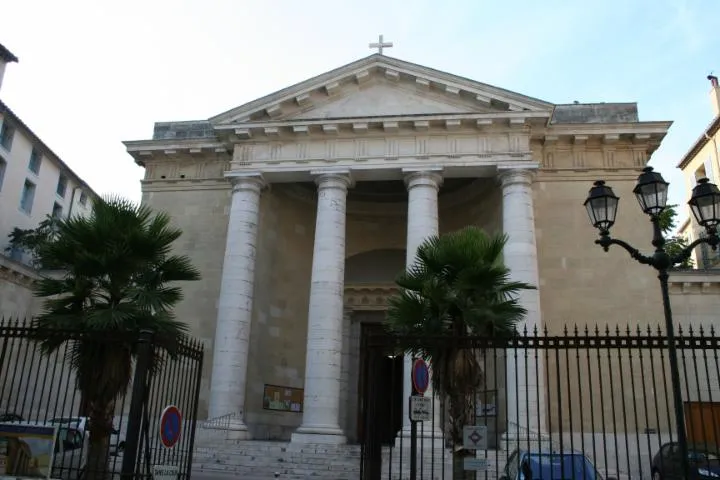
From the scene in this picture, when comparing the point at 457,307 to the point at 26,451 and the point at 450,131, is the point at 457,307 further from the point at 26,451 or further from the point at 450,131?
the point at 450,131

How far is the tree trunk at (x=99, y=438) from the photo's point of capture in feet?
30.8

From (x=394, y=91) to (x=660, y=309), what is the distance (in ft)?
A: 34.5

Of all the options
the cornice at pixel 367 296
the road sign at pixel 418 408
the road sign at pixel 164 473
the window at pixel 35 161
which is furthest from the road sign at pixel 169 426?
the window at pixel 35 161

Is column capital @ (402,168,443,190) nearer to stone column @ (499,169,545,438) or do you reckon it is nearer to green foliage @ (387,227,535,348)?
stone column @ (499,169,545,438)

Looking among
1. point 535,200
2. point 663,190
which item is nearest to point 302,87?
point 535,200

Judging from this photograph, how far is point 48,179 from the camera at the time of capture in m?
38.2

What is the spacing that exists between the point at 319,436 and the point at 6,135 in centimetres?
2523

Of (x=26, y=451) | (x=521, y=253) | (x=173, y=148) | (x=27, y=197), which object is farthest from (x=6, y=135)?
(x=26, y=451)

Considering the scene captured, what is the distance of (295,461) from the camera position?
1627cm

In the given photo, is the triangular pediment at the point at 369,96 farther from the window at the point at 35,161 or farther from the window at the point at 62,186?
the window at the point at 62,186

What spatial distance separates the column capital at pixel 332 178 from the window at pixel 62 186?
1024 inches

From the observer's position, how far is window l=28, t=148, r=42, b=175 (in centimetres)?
3612

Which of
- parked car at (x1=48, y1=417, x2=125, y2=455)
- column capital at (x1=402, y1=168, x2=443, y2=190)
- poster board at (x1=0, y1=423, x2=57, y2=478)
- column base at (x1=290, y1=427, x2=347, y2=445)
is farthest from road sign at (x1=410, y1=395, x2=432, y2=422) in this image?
column capital at (x1=402, y1=168, x2=443, y2=190)

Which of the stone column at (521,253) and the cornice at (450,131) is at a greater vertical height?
the cornice at (450,131)
